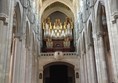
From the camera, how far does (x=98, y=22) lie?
16547 millimetres

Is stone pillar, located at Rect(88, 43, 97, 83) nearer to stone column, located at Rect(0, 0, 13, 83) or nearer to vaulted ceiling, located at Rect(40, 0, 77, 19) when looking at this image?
stone column, located at Rect(0, 0, 13, 83)

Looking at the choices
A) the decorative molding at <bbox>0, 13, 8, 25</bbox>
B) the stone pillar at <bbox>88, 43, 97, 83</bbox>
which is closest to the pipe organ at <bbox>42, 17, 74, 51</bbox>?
the stone pillar at <bbox>88, 43, 97, 83</bbox>

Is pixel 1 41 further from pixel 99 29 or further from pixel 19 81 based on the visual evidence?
pixel 99 29

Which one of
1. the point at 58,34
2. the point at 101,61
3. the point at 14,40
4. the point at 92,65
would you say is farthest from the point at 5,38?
the point at 58,34

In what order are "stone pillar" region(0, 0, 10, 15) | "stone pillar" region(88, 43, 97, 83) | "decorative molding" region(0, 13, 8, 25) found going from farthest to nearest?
"stone pillar" region(88, 43, 97, 83) → "stone pillar" region(0, 0, 10, 15) → "decorative molding" region(0, 13, 8, 25)

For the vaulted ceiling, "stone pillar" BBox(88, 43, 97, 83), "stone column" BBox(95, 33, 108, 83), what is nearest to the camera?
"stone column" BBox(95, 33, 108, 83)

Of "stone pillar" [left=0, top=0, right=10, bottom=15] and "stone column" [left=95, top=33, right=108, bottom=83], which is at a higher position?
"stone pillar" [left=0, top=0, right=10, bottom=15]

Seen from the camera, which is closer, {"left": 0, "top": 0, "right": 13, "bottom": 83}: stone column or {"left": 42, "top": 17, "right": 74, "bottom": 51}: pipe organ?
{"left": 0, "top": 0, "right": 13, "bottom": 83}: stone column

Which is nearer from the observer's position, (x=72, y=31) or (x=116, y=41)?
(x=116, y=41)

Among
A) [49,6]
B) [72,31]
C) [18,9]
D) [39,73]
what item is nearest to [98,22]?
[18,9]

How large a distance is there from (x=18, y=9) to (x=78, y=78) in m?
12.9

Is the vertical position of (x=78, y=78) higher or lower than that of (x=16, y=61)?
lower

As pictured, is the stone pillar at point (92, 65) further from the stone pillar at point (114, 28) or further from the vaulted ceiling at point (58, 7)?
the vaulted ceiling at point (58, 7)

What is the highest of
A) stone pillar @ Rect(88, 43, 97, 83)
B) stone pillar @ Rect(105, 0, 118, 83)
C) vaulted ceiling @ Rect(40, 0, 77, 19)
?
vaulted ceiling @ Rect(40, 0, 77, 19)
